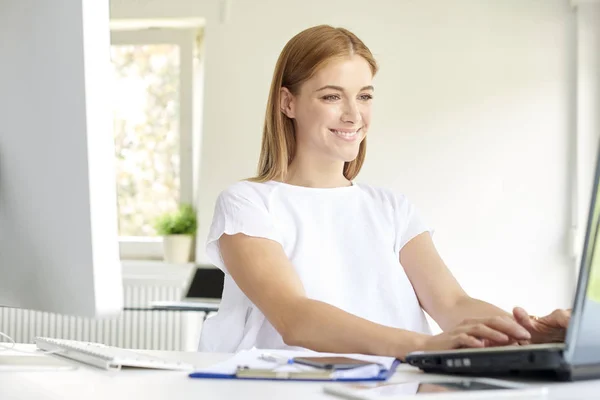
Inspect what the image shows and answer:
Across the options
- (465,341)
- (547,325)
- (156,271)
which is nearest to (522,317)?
(547,325)

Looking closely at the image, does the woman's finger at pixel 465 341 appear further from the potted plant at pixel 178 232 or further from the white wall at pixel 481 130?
the potted plant at pixel 178 232

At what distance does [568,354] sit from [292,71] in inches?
45.6

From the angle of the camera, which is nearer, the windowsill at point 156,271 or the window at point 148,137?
the windowsill at point 156,271

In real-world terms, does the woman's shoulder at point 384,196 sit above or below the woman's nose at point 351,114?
below

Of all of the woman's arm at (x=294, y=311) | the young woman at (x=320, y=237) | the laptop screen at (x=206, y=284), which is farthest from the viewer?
the laptop screen at (x=206, y=284)

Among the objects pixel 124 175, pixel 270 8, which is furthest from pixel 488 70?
pixel 124 175

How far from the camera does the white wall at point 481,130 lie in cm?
497

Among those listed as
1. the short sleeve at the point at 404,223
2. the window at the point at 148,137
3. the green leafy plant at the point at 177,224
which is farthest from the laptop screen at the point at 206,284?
the short sleeve at the point at 404,223

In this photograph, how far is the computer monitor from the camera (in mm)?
1110

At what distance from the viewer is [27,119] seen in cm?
120

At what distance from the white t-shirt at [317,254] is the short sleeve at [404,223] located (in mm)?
14

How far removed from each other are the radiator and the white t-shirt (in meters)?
3.20

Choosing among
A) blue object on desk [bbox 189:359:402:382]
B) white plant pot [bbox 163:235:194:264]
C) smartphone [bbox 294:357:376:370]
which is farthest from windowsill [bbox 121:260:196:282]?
blue object on desk [bbox 189:359:402:382]

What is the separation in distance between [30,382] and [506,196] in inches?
164
